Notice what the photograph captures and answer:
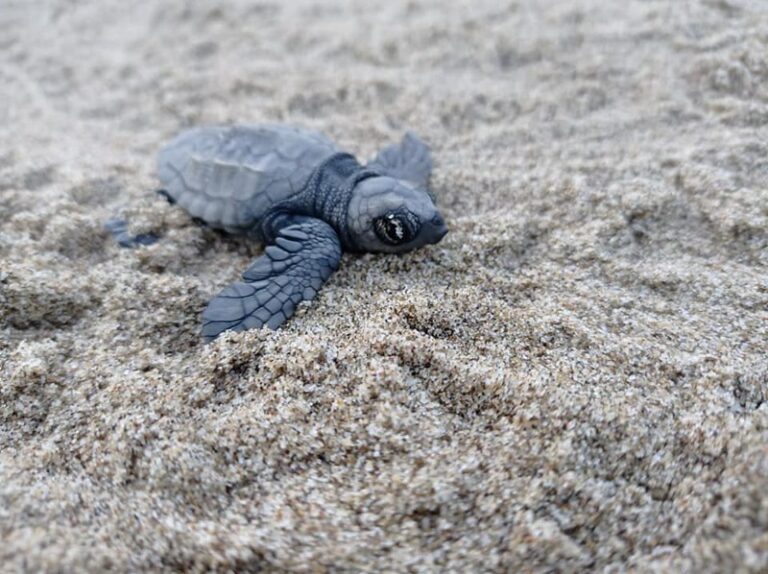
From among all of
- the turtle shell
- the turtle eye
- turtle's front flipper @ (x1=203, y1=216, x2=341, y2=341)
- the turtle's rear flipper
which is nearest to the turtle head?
the turtle eye

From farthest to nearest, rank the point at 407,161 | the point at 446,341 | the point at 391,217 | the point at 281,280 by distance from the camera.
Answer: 1. the point at 407,161
2. the point at 391,217
3. the point at 281,280
4. the point at 446,341

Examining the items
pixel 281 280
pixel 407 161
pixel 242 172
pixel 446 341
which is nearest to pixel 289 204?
pixel 242 172

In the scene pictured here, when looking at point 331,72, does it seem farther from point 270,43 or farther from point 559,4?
point 559,4

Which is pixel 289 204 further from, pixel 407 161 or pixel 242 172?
pixel 407 161

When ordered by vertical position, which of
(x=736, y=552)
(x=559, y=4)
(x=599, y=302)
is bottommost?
(x=599, y=302)

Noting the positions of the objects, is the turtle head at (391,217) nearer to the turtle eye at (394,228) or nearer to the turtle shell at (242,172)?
the turtle eye at (394,228)

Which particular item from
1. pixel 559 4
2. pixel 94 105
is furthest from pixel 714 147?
pixel 94 105
